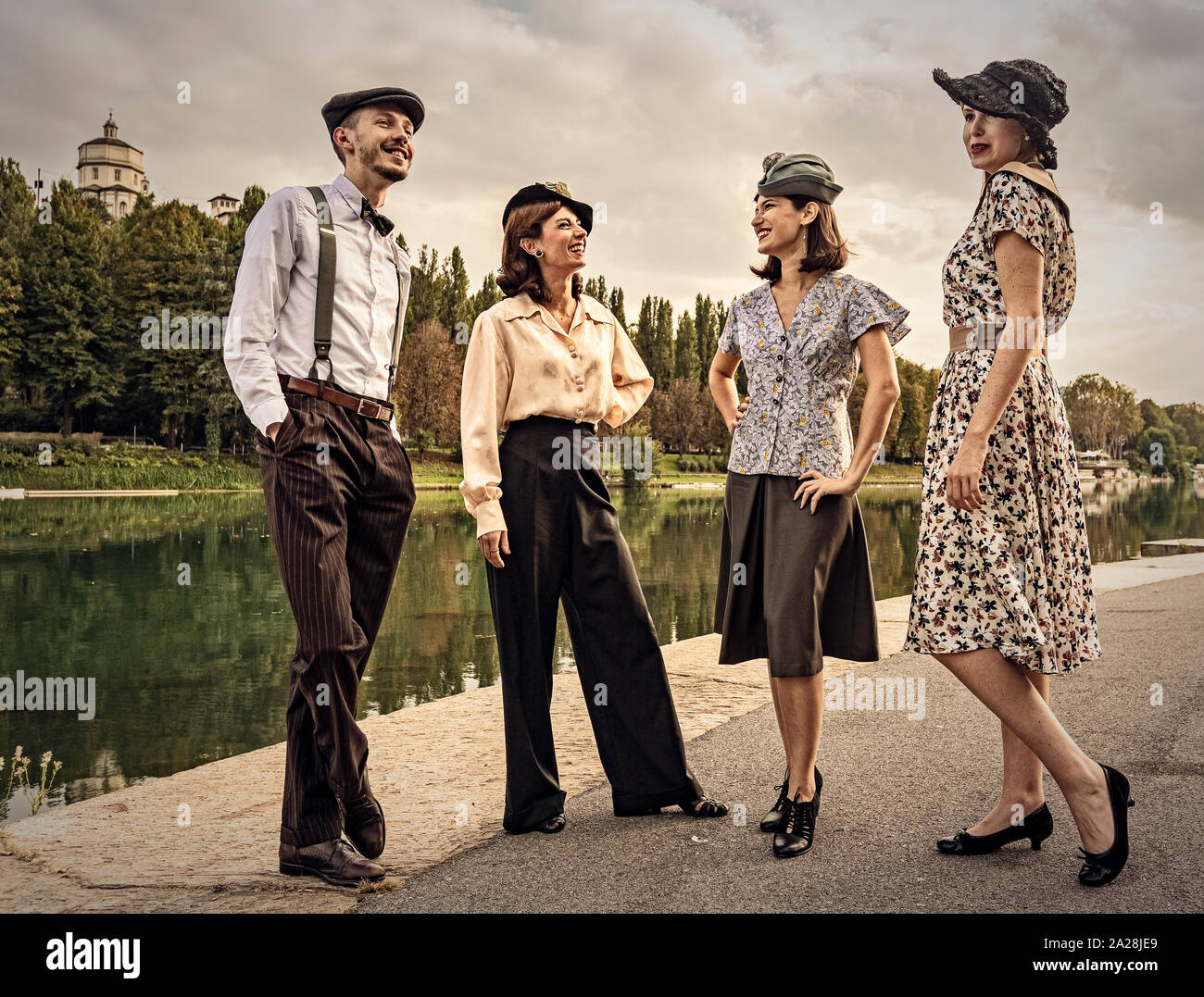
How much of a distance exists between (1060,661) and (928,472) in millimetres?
683

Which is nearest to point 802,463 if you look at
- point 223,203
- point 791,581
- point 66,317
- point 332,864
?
point 791,581

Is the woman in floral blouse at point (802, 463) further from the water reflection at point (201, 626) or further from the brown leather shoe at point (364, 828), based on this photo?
the water reflection at point (201, 626)

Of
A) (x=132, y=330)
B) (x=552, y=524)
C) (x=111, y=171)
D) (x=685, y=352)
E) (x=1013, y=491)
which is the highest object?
(x=111, y=171)

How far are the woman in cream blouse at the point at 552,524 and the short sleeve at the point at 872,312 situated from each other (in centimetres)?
92

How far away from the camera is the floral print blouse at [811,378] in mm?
3609

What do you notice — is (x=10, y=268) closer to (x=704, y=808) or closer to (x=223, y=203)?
(x=704, y=808)

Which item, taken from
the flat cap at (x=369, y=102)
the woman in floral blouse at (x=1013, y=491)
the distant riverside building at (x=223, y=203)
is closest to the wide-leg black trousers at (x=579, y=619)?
the woman in floral blouse at (x=1013, y=491)

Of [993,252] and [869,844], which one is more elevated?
[993,252]

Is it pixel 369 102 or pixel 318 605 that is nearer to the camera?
pixel 318 605

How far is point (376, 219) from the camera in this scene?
11.6 feet

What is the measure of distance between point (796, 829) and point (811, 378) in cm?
152

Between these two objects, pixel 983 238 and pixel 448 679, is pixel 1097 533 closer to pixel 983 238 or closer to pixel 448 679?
pixel 448 679
